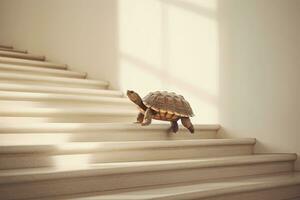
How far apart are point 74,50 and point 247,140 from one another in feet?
10.3

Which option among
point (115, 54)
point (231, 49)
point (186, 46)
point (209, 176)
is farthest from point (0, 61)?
point (209, 176)

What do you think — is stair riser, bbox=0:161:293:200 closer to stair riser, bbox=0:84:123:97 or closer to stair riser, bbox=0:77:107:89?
stair riser, bbox=0:84:123:97

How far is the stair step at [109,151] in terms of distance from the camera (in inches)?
108

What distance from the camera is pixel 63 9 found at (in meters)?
6.50

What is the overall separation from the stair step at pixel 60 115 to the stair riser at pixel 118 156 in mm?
855

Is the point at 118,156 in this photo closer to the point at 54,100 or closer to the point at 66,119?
the point at 66,119

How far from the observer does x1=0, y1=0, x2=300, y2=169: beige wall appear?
387cm

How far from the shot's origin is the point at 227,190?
2977 mm

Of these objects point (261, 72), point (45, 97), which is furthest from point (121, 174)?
point (261, 72)

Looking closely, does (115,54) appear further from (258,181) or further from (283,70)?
(258,181)

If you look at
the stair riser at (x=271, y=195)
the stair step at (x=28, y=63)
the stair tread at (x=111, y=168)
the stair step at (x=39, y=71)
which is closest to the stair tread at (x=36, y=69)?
the stair step at (x=39, y=71)

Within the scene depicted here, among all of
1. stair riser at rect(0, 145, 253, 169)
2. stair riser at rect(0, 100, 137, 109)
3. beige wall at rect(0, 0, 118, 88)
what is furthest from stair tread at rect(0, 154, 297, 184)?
beige wall at rect(0, 0, 118, 88)

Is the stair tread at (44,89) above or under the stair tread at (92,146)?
above

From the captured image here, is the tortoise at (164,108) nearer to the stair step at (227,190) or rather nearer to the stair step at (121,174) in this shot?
the stair step at (121,174)
